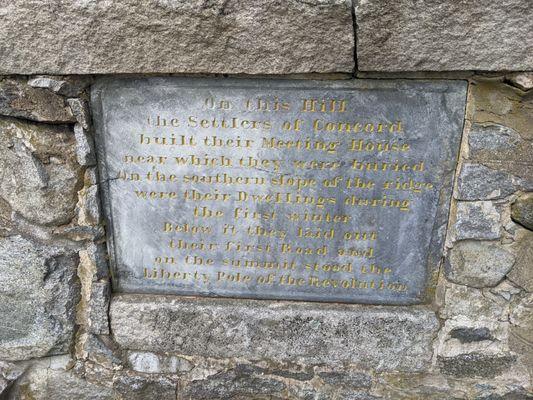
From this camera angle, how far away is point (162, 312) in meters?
2.08

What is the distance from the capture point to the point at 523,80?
5.41 feet

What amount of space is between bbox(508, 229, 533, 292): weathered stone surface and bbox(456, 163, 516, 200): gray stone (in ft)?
0.63

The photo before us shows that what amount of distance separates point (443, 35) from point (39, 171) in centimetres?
159

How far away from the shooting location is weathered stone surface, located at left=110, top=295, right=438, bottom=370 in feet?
6.65

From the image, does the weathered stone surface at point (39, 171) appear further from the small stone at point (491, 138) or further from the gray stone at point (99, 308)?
the small stone at point (491, 138)

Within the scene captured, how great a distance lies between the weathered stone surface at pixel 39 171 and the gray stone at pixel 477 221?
1.54 meters

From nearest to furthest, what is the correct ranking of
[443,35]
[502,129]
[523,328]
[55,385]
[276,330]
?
[443,35], [502,129], [523,328], [276,330], [55,385]

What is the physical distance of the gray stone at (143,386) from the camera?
2145 millimetres

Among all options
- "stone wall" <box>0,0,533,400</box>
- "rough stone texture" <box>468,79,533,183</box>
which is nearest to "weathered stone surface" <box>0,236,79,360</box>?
"stone wall" <box>0,0,533,400</box>

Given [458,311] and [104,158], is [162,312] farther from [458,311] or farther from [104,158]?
[458,311]

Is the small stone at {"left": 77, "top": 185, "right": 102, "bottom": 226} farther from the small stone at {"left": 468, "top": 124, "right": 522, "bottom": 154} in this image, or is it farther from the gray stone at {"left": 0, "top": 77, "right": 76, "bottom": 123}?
the small stone at {"left": 468, "top": 124, "right": 522, "bottom": 154}

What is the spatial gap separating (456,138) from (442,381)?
1.06 m

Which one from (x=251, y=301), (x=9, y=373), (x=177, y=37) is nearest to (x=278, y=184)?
(x=251, y=301)

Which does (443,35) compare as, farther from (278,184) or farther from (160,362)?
(160,362)
